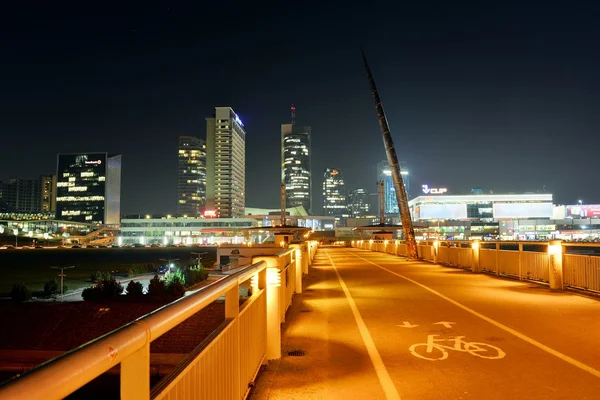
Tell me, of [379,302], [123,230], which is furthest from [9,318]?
[123,230]

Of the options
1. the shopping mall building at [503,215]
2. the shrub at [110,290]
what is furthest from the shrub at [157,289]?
the shopping mall building at [503,215]

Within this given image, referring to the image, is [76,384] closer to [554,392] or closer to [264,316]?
[264,316]

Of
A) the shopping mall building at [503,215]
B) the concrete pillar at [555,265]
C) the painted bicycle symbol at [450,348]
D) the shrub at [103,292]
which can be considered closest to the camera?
the painted bicycle symbol at [450,348]

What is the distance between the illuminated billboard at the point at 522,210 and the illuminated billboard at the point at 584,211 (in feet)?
31.7

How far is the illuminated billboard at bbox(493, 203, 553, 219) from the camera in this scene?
580ft

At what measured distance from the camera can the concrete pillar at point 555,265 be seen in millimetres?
15734

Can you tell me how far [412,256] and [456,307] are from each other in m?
26.1

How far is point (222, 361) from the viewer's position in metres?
3.93

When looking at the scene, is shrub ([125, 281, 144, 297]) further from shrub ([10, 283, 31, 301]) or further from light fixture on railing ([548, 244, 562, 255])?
light fixture on railing ([548, 244, 562, 255])

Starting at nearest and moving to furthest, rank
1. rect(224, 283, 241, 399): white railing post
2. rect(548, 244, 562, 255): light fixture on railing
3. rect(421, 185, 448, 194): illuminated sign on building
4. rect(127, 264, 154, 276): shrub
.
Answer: rect(224, 283, 241, 399): white railing post, rect(548, 244, 562, 255): light fixture on railing, rect(127, 264, 154, 276): shrub, rect(421, 185, 448, 194): illuminated sign on building

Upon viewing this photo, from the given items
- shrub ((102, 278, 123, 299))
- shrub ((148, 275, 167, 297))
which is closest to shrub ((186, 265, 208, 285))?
shrub ((148, 275, 167, 297))

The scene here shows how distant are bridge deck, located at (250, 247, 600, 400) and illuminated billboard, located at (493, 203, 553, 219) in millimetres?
179129

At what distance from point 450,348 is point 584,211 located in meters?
199

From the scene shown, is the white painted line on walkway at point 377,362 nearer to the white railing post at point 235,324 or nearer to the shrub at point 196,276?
the white railing post at point 235,324
